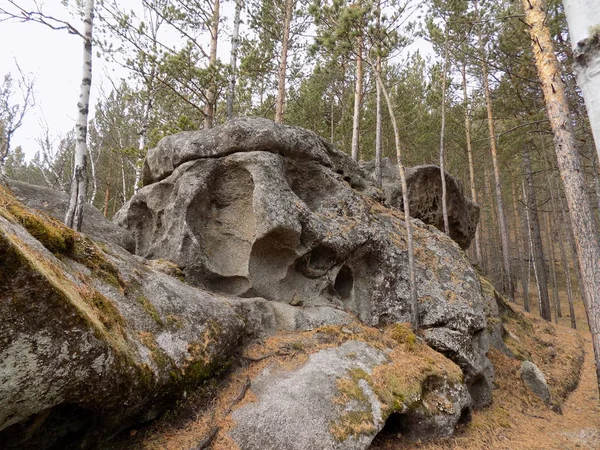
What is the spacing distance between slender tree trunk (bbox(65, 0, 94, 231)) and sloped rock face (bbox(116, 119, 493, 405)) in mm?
1971

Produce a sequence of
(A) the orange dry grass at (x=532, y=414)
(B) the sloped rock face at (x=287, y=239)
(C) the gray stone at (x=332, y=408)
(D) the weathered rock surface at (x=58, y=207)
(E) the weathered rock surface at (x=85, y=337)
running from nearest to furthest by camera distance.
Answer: (E) the weathered rock surface at (x=85, y=337) < (C) the gray stone at (x=332, y=408) < (A) the orange dry grass at (x=532, y=414) < (D) the weathered rock surface at (x=58, y=207) < (B) the sloped rock face at (x=287, y=239)

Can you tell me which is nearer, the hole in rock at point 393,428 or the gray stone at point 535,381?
the hole in rock at point 393,428

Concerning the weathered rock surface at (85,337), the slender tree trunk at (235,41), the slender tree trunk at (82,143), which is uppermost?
the slender tree trunk at (235,41)

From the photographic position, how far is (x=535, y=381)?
9094mm

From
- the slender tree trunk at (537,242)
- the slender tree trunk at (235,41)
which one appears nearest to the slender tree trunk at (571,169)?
the slender tree trunk at (235,41)

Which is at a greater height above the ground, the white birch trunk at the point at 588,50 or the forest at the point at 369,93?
the forest at the point at 369,93

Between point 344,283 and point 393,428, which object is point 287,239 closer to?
point 344,283

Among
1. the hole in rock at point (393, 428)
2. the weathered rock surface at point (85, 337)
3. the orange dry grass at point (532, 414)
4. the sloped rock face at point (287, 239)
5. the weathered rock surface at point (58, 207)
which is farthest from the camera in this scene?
the sloped rock face at point (287, 239)

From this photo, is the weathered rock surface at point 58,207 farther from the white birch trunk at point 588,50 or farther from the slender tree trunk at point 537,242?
the slender tree trunk at point 537,242

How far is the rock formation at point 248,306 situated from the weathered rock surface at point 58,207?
321 millimetres

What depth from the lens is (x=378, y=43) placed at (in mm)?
9812

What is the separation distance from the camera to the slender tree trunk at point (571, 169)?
6.81 m

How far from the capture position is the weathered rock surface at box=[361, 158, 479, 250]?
49.4ft

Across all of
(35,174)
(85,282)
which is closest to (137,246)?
(85,282)
